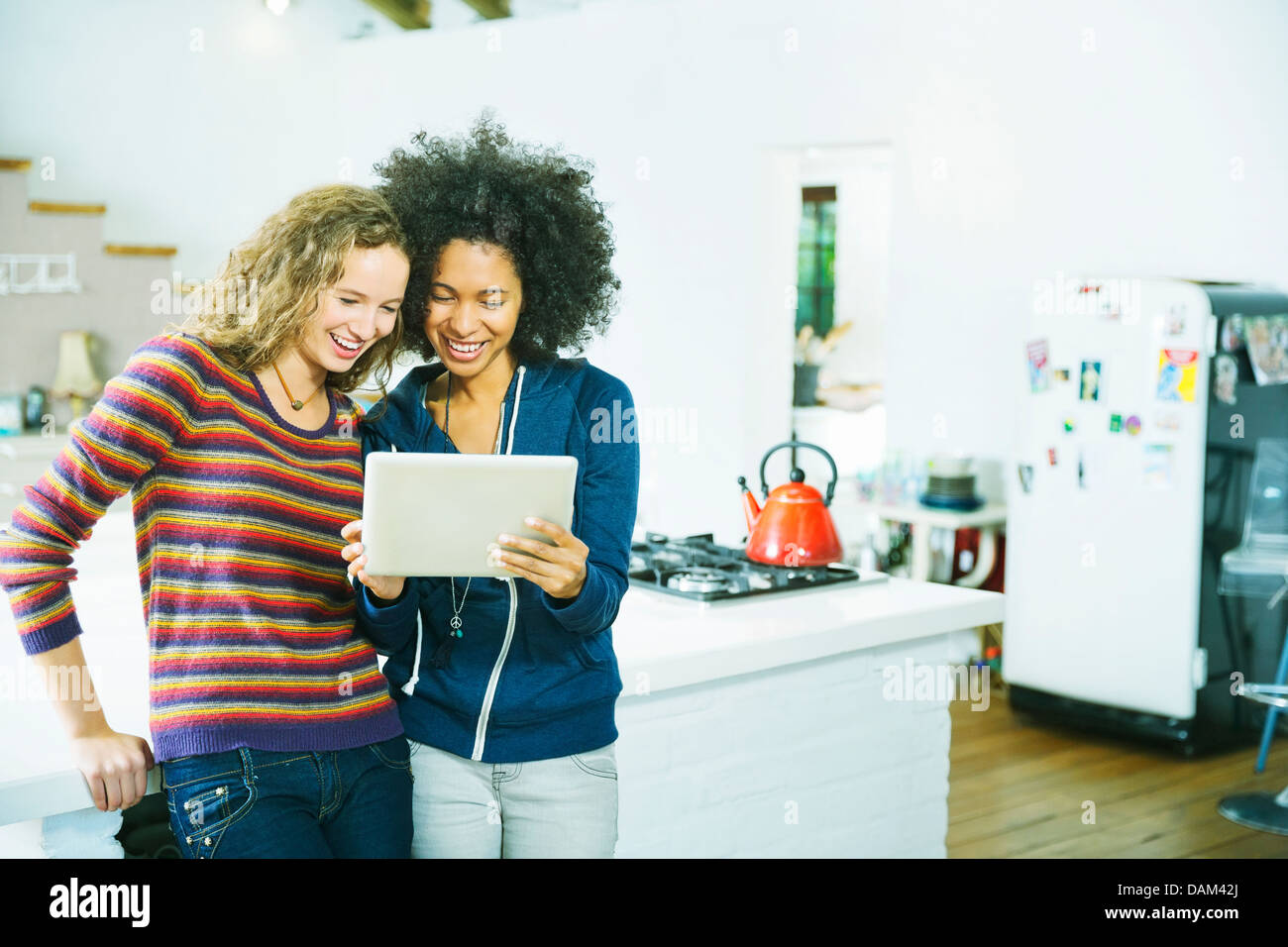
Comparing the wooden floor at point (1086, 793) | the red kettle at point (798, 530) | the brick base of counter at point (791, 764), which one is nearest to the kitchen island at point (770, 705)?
the brick base of counter at point (791, 764)

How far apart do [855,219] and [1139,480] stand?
365 cm

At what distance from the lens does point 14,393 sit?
5367mm

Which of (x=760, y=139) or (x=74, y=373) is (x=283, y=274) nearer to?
(x=760, y=139)

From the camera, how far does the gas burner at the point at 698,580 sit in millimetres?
2336

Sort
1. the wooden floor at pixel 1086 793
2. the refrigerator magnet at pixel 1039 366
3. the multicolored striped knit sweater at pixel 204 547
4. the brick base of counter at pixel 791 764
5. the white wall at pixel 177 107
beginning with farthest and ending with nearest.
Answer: the white wall at pixel 177 107 → the refrigerator magnet at pixel 1039 366 → the wooden floor at pixel 1086 793 → the brick base of counter at pixel 791 764 → the multicolored striped knit sweater at pixel 204 547

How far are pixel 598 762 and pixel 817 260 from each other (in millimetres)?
6184

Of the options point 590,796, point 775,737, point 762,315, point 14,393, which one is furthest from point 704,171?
point 590,796

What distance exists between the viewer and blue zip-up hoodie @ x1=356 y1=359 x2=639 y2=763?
1.40 m

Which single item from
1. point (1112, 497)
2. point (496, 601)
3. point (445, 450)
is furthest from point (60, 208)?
point (496, 601)

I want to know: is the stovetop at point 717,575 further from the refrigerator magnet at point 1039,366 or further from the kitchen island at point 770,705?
the refrigerator magnet at point 1039,366

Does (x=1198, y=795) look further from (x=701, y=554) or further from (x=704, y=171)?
(x=704, y=171)

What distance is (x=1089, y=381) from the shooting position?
411 centimetres

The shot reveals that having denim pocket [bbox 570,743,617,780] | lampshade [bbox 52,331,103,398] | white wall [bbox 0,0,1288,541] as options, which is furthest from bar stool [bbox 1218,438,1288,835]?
lampshade [bbox 52,331,103,398]

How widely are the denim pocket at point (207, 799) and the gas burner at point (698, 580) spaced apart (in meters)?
1.18
